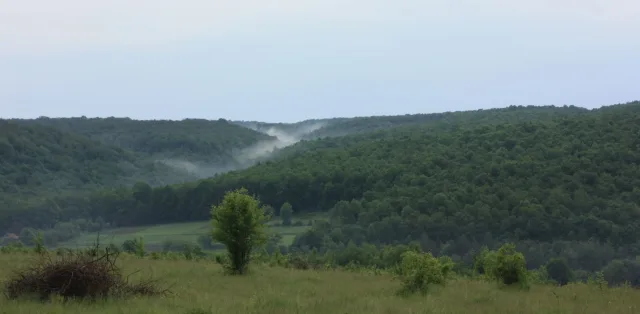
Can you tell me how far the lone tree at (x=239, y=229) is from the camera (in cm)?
1834

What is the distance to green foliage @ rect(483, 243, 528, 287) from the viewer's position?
52.7 ft

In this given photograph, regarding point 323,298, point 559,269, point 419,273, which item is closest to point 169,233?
point 559,269

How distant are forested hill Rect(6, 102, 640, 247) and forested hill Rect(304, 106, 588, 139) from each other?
246 inches

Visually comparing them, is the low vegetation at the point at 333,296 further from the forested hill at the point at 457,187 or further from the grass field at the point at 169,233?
the grass field at the point at 169,233

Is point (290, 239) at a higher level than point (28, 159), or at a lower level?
lower

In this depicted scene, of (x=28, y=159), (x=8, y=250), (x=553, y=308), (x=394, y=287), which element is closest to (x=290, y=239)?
(x=8, y=250)

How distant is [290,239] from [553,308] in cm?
3349

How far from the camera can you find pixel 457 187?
43.4 meters

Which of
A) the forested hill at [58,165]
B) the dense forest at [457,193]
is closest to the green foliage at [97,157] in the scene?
the forested hill at [58,165]

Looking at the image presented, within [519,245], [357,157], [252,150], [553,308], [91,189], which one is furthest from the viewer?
[252,150]

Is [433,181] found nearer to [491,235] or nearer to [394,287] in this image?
[491,235]

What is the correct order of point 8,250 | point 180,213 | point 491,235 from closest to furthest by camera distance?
point 8,250 < point 491,235 < point 180,213

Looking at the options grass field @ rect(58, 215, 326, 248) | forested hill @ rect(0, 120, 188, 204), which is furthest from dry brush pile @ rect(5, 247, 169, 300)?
forested hill @ rect(0, 120, 188, 204)

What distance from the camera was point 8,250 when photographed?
945 inches
